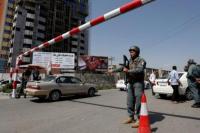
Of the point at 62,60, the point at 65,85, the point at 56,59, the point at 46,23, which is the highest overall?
the point at 46,23

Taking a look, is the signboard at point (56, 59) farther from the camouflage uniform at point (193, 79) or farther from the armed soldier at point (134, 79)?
the armed soldier at point (134, 79)

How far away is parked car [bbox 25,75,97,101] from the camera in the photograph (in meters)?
11.3

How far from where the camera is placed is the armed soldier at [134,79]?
5543mm

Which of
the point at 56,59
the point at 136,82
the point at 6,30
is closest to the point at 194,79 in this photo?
the point at 136,82

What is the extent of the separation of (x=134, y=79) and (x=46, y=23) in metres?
78.4

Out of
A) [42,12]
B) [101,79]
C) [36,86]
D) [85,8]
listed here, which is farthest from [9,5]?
[36,86]

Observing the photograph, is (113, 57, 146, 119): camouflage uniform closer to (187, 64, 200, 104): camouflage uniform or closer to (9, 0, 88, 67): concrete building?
(187, 64, 200, 104): camouflage uniform

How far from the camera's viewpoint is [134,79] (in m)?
5.70

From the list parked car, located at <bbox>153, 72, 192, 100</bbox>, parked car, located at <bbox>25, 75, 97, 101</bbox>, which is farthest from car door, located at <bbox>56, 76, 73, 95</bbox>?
parked car, located at <bbox>153, 72, 192, 100</bbox>

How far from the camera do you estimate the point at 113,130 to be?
5215 millimetres

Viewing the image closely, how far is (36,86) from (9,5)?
79.2 m

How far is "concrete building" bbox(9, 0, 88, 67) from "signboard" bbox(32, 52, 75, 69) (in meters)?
40.1

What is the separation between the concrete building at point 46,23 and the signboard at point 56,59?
4011 centimetres

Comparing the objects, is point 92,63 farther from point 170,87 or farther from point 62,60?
point 170,87
